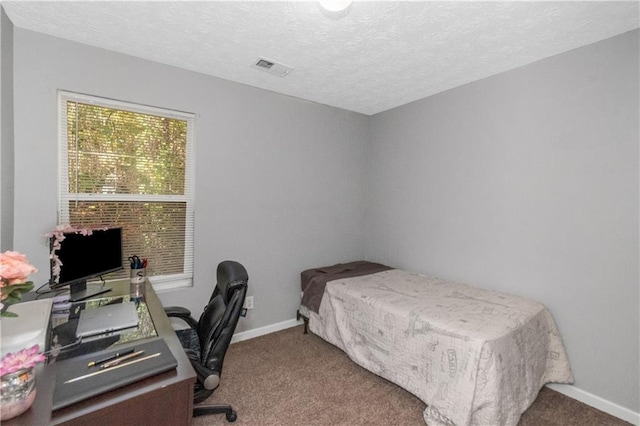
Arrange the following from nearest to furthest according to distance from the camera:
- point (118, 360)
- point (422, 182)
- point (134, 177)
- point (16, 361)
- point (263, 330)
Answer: point (16, 361)
point (118, 360)
point (134, 177)
point (263, 330)
point (422, 182)

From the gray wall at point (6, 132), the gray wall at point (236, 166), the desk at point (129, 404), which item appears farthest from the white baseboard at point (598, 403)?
the gray wall at point (6, 132)

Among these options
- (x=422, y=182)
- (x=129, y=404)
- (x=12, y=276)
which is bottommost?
(x=129, y=404)

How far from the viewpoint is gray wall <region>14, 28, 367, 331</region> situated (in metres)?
1.91

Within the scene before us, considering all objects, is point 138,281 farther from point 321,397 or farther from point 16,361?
point 321,397

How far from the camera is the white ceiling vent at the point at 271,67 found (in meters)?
2.23

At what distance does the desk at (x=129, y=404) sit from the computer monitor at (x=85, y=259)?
81 cm

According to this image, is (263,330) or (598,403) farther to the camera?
(263,330)

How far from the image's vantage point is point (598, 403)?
1.92 metres

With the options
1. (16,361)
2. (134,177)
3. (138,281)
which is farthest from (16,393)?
(134,177)

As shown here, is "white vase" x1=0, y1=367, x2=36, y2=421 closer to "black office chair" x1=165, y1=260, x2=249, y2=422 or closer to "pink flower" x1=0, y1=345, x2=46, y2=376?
"pink flower" x1=0, y1=345, x2=46, y2=376

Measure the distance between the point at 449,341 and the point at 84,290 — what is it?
2333 millimetres

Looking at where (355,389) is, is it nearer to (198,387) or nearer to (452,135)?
(198,387)

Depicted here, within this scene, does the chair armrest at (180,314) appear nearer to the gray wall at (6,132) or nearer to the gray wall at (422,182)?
the gray wall at (422,182)

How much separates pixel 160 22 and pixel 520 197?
2768 millimetres
